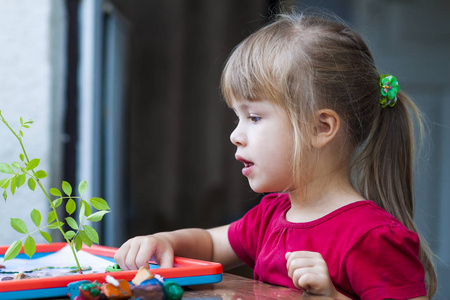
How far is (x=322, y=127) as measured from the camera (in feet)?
3.51

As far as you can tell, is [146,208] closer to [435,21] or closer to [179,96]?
[179,96]

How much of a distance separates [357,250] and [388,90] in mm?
349

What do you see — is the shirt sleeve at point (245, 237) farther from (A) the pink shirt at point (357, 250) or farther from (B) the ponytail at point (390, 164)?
(B) the ponytail at point (390, 164)

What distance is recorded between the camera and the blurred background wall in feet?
6.63

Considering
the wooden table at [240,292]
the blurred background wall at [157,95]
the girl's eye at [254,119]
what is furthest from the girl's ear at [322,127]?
the blurred background wall at [157,95]

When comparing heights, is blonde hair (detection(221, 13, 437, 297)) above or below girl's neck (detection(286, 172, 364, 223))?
above

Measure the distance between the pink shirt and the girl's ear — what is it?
129mm

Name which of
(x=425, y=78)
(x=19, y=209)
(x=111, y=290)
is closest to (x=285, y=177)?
(x=111, y=290)

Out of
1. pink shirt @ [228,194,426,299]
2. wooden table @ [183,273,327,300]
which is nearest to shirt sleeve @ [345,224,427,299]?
pink shirt @ [228,194,426,299]

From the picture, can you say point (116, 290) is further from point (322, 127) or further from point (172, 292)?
point (322, 127)

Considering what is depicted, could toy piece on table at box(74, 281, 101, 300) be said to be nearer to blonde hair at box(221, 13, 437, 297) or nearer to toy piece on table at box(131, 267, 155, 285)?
toy piece on table at box(131, 267, 155, 285)

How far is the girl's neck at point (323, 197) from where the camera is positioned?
3.43 ft

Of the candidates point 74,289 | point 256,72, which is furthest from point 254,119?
point 74,289

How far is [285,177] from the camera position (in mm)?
1058
